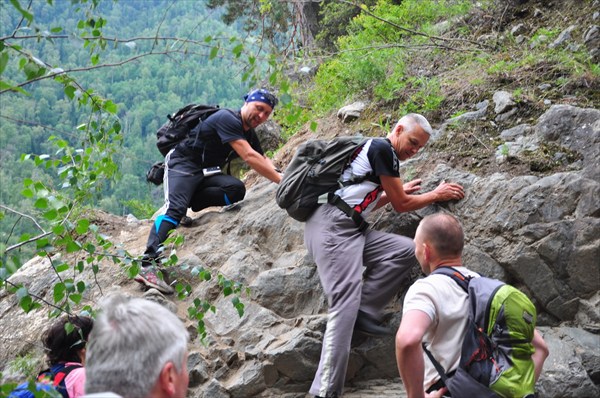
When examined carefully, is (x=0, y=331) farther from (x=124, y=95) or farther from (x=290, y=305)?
(x=124, y=95)

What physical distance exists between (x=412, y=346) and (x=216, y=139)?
14.5 feet

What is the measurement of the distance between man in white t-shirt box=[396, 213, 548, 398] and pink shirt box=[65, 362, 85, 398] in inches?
81.9

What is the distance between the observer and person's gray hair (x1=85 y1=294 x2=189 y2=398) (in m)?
2.50

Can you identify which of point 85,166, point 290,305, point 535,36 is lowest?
point 290,305

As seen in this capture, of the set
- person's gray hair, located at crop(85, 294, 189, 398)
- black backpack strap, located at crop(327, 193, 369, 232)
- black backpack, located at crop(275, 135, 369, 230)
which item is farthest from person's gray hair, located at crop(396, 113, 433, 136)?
person's gray hair, located at crop(85, 294, 189, 398)

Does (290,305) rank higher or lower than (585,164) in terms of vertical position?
lower

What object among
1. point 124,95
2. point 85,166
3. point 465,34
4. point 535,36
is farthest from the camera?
point 124,95

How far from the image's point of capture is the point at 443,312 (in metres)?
3.92

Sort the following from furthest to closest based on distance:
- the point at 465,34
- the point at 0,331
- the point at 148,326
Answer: the point at 465,34, the point at 0,331, the point at 148,326

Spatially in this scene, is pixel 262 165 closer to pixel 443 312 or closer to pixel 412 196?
pixel 412 196

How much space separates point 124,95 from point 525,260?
105 ft

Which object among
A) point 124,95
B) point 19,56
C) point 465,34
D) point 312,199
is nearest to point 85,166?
point 19,56

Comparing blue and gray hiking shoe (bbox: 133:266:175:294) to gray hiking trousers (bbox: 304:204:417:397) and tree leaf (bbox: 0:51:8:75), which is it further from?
tree leaf (bbox: 0:51:8:75)

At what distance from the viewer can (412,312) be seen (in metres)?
3.83
